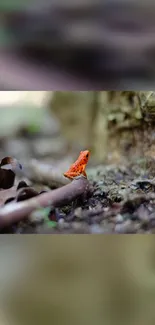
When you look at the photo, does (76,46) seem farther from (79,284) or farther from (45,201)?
(79,284)

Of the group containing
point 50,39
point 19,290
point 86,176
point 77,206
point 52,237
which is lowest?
point 19,290

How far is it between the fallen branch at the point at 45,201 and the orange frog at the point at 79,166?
19 millimetres

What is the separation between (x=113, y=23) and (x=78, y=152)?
0.49 metres

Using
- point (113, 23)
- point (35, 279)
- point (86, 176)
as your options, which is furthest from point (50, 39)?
point (35, 279)

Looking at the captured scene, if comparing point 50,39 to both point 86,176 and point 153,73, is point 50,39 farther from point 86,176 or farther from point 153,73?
point 86,176

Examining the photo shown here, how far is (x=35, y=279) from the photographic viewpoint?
153cm

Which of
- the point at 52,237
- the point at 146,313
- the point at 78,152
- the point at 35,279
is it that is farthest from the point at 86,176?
the point at 146,313

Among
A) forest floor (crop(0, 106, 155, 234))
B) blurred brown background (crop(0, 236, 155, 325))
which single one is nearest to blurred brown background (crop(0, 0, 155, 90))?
forest floor (crop(0, 106, 155, 234))

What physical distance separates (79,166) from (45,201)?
0.59 feet

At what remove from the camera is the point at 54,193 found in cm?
151

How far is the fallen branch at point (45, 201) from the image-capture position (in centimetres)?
149

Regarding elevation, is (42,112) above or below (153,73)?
below

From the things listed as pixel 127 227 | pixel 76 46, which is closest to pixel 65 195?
pixel 127 227

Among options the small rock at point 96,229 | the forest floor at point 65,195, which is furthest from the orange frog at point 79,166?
the small rock at point 96,229
